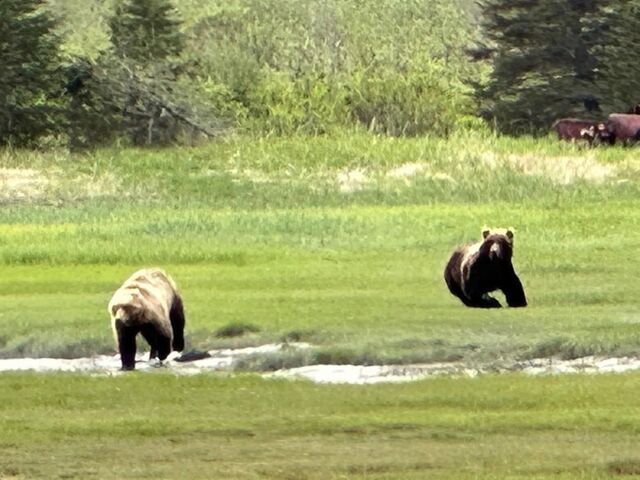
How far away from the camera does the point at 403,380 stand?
16.8 meters

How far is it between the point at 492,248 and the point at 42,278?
720 centimetres

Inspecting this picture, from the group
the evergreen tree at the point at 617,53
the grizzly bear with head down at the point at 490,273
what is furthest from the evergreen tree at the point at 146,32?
the grizzly bear with head down at the point at 490,273

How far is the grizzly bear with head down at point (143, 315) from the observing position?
1770 centimetres

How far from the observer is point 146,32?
52.5m

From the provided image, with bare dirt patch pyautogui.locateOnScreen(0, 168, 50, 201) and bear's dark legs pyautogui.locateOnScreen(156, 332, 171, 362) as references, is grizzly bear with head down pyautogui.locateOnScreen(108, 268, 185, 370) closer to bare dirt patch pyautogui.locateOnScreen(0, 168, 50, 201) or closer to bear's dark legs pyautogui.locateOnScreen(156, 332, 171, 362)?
bear's dark legs pyautogui.locateOnScreen(156, 332, 171, 362)

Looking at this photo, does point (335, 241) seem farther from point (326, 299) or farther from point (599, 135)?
point (599, 135)

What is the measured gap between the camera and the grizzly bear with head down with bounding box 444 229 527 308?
21266 millimetres

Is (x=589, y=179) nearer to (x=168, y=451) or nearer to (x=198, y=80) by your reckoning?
(x=198, y=80)

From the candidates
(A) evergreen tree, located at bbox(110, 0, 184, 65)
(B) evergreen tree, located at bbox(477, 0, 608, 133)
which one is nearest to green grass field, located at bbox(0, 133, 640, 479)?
(A) evergreen tree, located at bbox(110, 0, 184, 65)

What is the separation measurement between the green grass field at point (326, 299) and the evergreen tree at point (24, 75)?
109 inches

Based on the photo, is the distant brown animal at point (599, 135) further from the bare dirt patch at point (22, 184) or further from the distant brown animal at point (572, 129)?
the bare dirt patch at point (22, 184)

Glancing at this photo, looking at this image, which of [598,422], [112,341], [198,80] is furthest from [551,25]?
[598,422]

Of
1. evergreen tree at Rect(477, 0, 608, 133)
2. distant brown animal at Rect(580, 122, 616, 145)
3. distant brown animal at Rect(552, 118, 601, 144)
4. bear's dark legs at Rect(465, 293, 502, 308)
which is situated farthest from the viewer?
evergreen tree at Rect(477, 0, 608, 133)

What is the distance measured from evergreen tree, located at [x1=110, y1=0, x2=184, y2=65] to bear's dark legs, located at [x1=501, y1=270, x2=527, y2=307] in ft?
100
